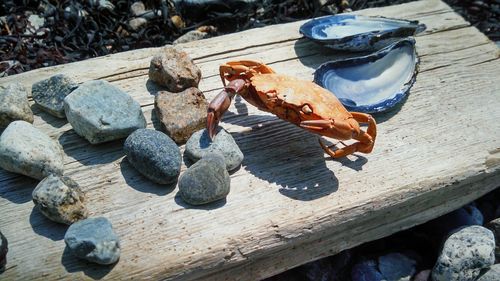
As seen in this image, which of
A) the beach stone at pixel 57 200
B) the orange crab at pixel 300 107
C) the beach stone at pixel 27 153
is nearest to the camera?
the beach stone at pixel 57 200

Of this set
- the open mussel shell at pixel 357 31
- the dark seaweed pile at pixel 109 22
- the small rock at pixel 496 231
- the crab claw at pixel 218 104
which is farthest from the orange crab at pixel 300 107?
the dark seaweed pile at pixel 109 22

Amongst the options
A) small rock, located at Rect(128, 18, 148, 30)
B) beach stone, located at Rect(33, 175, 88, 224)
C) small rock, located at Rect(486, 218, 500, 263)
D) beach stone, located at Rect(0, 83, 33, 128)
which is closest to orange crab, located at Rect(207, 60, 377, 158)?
beach stone, located at Rect(33, 175, 88, 224)

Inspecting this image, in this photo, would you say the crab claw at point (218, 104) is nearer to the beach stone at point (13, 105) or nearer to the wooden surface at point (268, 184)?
the wooden surface at point (268, 184)

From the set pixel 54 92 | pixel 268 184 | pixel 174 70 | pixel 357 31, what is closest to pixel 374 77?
pixel 357 31

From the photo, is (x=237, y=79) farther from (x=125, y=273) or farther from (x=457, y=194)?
(x=457, y=194)

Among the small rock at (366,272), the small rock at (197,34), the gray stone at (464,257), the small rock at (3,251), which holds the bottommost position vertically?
the small rock at (366,272)

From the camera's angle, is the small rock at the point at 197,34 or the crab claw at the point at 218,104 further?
the small rock at the point at 197,34

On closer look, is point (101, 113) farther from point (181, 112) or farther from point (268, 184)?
point (268, 184)

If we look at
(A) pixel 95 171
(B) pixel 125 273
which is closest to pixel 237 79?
(A) pixel 95 171
